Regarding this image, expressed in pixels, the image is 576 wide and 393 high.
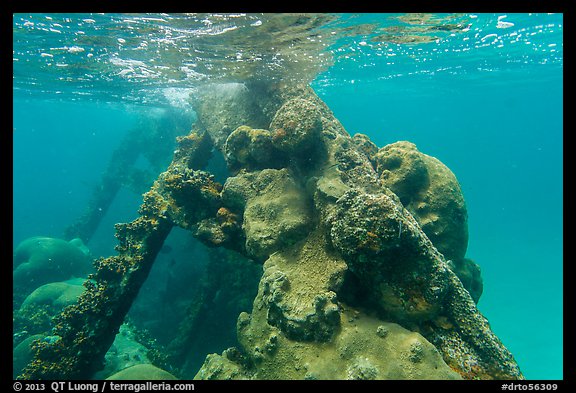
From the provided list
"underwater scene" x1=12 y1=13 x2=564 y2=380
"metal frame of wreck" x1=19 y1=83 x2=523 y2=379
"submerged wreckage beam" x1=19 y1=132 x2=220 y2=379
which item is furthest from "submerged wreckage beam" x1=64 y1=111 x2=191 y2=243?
"submerged wreckage beam" x1=19 y1=132 x2=220 y2=379

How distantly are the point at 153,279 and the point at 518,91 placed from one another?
46.8 m

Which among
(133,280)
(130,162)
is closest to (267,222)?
(133,280)

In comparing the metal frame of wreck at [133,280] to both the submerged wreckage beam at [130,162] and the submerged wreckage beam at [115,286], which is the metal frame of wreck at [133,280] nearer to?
the submerged wreckage beam at [115,286]

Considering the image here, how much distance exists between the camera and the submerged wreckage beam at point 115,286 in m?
7.97

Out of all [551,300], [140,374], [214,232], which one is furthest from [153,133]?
→ [551,300]

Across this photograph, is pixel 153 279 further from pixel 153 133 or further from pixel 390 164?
pixel 390 164

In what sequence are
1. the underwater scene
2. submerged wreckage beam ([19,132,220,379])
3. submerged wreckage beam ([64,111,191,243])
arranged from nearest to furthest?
the underwater scene, submerged wreckage beam ([19,132,220,379]), submerged wreckage beam ([64,111,191,243])

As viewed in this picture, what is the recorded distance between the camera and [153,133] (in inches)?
1023

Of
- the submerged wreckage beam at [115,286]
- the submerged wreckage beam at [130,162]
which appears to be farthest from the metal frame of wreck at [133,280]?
the submerged wreckage beam at [130,162]

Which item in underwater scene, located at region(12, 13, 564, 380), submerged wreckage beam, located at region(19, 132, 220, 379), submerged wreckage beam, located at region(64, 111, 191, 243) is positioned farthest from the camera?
submerged wreckage beam, located at region(64, 111, 191, 243)

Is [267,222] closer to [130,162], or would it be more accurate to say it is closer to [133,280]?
[133,280]

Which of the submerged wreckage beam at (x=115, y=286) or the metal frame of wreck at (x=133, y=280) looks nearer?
the metal frame of wreck at (x=133, y=280)

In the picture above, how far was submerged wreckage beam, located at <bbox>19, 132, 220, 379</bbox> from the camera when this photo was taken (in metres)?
7.97

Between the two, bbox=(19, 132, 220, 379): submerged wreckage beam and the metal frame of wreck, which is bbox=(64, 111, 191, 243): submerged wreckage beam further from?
bbox=(19, 132, 220, 379): submerged wreckage beam
